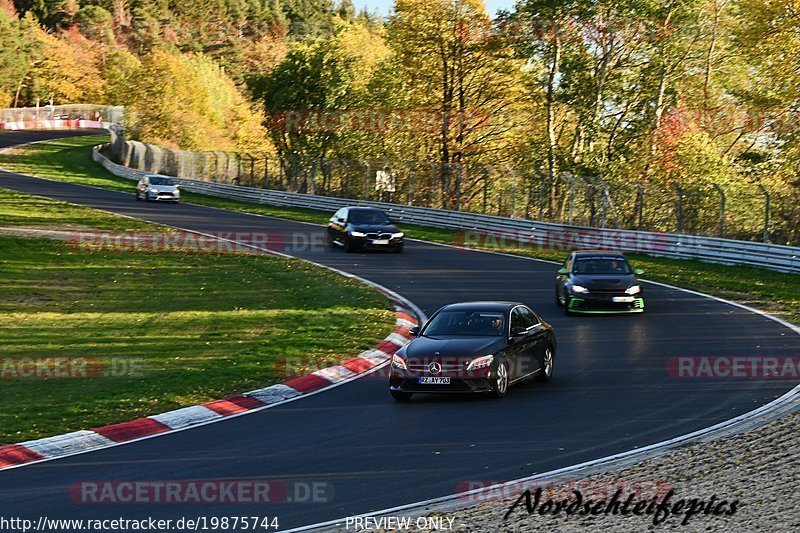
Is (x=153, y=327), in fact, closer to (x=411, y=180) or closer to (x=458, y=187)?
(x=458, y=187)

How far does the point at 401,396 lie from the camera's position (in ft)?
49.7

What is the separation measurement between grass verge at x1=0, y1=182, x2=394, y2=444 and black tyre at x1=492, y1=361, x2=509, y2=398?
12.3ft

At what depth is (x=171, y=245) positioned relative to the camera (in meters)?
39.3

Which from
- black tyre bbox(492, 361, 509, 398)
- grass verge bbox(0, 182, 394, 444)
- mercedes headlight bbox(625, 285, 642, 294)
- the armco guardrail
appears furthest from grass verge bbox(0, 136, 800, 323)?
black tyre bbox(492, 361, 509, 398)

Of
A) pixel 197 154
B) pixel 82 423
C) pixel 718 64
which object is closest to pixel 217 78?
pixel 197 154

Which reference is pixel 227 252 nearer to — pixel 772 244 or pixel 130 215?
pixel 130 215

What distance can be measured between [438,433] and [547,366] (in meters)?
4.28

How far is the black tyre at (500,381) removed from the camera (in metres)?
14.9

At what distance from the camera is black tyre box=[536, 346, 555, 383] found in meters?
16.4

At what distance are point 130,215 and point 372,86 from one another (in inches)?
944

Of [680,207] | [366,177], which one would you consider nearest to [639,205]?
[680,207]

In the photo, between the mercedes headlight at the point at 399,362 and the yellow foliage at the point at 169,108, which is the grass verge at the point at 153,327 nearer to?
the mercedes headlight at the point at 399,362

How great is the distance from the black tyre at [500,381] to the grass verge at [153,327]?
3737 mm

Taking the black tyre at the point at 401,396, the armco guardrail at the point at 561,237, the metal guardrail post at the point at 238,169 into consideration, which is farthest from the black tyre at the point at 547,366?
the metal guardrail post at the point at 238,169
